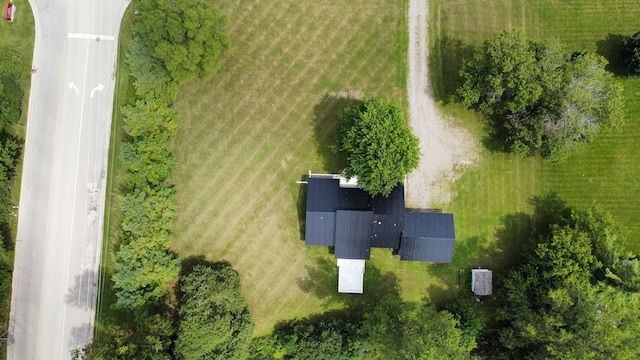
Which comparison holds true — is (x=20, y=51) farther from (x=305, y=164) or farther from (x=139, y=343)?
(x=139, y=343)

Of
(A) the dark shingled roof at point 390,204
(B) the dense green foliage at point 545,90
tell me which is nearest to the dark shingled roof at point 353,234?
(A) the dark shingled roof at point 390,204

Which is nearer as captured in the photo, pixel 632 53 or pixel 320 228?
pixel 320 228

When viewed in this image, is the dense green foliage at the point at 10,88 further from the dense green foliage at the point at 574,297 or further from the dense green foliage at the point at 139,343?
the dense green foliage at the point at 574,297

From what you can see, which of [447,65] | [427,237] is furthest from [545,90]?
[427,237]

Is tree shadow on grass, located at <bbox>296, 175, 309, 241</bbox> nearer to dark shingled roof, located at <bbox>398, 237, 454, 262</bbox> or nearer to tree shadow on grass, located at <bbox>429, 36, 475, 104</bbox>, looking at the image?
dark shingled roof, located at <bbox>398, 237, 454, 262</bbox>

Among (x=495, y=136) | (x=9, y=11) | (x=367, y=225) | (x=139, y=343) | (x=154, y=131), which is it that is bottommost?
(x=139, y=343)

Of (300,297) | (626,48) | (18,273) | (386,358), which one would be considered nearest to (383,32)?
(626,48)

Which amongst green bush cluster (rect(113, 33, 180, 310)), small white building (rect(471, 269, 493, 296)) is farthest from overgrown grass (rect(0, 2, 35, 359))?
small white building (rect(471, 269, 493, 296))
